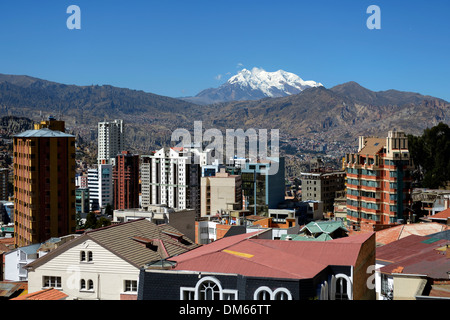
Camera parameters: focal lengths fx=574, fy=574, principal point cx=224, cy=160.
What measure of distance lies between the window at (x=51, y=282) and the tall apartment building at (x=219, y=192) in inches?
1730

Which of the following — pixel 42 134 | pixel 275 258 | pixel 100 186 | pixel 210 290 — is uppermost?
pixel 42 134

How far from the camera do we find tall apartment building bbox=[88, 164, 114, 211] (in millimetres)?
82875

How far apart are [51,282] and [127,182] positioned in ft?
214

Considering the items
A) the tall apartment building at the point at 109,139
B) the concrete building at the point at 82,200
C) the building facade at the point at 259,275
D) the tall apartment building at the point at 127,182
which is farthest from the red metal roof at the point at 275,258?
the tall apartment building at the point at 109,139

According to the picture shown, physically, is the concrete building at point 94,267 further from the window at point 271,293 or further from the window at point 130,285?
the window at point 271,293

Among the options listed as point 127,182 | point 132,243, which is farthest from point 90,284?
point 127,182

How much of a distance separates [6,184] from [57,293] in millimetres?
81684

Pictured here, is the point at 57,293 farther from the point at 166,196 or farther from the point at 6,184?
the point at 6,184

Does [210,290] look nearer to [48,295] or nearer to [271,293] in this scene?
[271,293]

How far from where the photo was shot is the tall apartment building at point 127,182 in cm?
7631

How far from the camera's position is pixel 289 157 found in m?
170

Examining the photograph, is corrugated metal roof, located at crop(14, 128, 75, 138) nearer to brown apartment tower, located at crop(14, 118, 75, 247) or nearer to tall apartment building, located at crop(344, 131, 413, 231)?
brown apartment tower, located at crop(14, 118, 75, 247)

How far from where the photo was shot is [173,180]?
216ft
